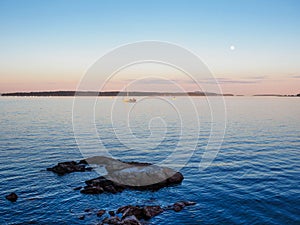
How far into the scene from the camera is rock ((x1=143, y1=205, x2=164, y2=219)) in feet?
79.5

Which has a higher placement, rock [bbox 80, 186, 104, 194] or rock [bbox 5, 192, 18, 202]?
rock [bbox 5, 192, 18, 202]

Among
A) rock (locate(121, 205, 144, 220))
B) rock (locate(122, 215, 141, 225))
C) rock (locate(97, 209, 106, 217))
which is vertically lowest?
rock (locate(97, 209, 106, 217))

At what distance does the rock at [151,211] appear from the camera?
24.2 meters

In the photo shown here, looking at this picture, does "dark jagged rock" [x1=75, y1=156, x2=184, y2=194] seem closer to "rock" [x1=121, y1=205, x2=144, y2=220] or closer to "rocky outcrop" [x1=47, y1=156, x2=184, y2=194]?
"rocky outcrop" [x1=47, y1=156, x2=184, y2=194]

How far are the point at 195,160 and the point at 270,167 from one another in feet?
37.5

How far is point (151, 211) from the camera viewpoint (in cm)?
2512

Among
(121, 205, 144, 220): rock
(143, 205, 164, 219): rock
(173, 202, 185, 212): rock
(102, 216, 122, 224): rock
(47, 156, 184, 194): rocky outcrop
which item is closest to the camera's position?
A: (102, 216, 122, 224): rock

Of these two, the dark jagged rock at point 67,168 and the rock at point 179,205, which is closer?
the rock at point 179,205

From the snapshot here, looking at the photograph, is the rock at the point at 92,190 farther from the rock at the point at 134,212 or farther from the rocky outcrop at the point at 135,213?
the rock at the point at 134,212

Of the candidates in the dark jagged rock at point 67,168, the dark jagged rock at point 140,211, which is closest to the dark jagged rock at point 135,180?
the dark jagged rock at point 67,168

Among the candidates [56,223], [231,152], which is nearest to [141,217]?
[56,223]

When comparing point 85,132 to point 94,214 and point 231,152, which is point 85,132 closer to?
point 231,152

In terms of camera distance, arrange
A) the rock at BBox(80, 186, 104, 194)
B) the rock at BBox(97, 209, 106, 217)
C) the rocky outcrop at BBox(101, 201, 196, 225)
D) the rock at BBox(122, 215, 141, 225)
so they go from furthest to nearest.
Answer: the rock at BBox(80, 186, 104, 194) → the rock at BBox(97, 209, 106, 217) → the rocky outcrop at BBox(101, 201, 196, 225) → the rock at BBox(122, 215, 141, 225)

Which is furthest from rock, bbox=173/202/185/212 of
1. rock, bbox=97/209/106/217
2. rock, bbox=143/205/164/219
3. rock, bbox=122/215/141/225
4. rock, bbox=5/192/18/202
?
rock, bbox=5/192/18/202
